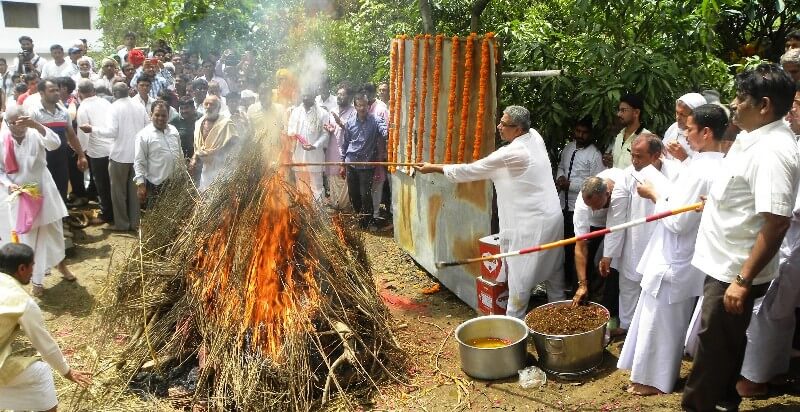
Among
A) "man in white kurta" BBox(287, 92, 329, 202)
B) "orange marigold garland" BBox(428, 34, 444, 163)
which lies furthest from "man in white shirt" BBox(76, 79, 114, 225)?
"orange marigold garland" BBox(428, 34, 444, 163)

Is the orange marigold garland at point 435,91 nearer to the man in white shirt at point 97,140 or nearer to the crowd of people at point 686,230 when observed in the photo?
the crowd of people at point 686,230

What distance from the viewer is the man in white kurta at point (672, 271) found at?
4496 millimetres

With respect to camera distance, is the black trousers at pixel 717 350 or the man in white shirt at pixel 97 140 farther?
the man in white shirt at pixel 97 140

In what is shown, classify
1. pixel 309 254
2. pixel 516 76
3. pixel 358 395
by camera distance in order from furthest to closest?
pixel 516 76 → pixel 309 254 → pixel 358 395

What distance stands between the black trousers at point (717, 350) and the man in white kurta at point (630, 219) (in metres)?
1.48

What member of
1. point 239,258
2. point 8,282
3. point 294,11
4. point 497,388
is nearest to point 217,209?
point 239,258

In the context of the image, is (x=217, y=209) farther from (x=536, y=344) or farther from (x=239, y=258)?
(x=536, y=344)

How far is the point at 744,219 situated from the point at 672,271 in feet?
3.00

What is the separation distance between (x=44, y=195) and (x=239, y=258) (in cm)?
380

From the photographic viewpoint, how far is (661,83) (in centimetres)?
722

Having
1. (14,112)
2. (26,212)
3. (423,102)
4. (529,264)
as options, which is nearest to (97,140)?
(14,112)

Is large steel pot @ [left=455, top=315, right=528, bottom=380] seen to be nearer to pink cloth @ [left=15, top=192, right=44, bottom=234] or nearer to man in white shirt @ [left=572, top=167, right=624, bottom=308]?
man in white shirt @ [left=572, top=167, right=624, bottom=308]

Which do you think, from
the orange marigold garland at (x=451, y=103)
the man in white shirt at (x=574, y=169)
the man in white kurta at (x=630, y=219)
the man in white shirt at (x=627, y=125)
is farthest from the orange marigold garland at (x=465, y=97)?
the man in white kurta at (x=630, y=219)

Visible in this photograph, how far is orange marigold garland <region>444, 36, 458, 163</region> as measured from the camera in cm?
693
